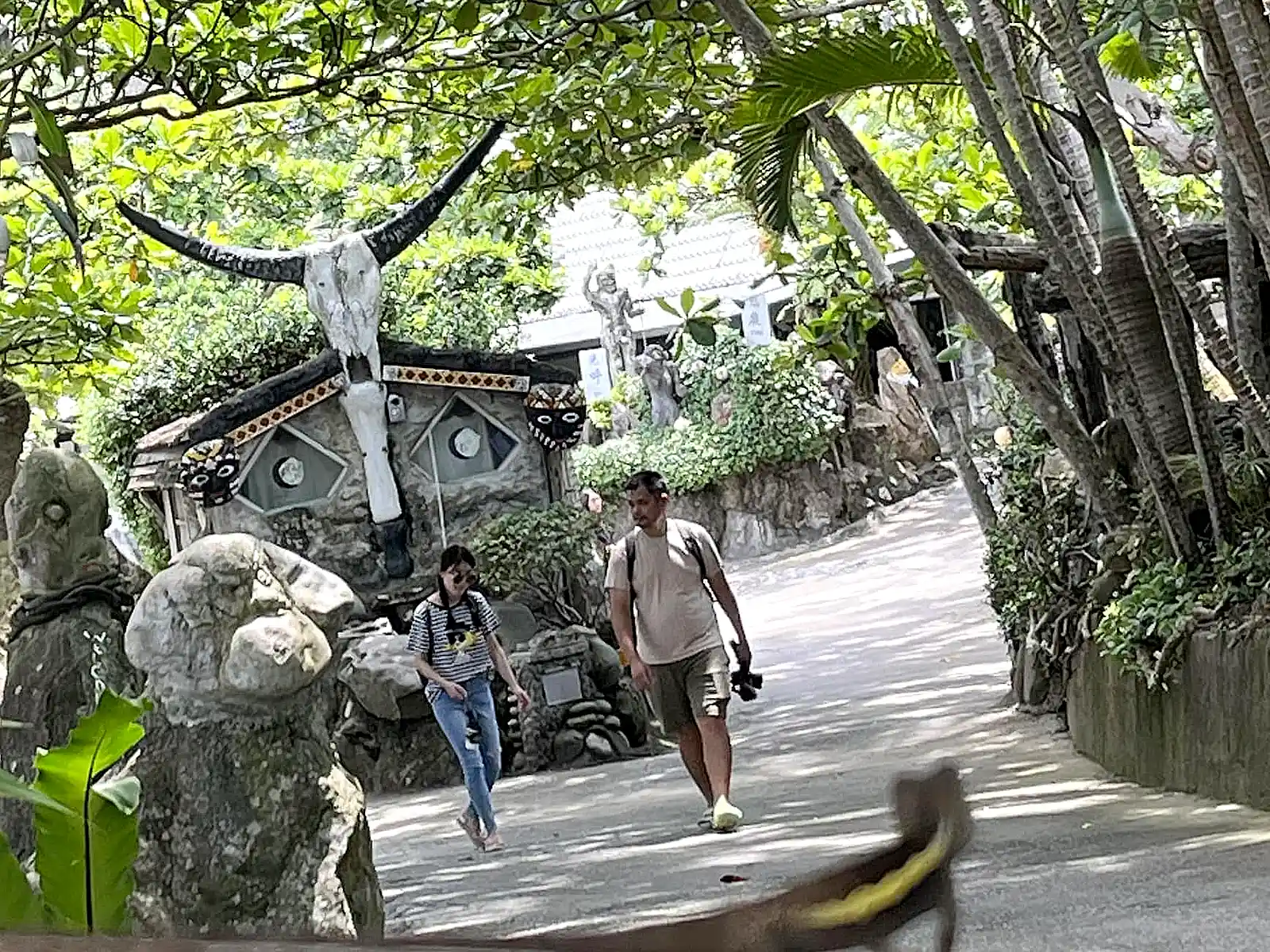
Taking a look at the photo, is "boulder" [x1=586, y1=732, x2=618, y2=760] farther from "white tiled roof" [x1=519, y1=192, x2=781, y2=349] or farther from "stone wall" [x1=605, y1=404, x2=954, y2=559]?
"white tiled roof" [x1=519, y1=192, x2=781, y2=349]

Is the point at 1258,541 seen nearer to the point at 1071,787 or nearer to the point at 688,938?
the point at 1071,787

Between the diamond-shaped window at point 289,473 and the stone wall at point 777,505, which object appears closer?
the diamond-shaped window at point 289,473

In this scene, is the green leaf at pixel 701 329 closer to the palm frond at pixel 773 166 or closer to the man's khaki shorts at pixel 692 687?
the palm frond at pixel 773 166

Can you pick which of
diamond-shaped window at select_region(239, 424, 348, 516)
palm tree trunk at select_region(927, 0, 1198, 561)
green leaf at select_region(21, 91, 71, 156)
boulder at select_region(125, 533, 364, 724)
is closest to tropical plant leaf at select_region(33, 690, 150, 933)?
green leaf at select_region(21, 91, 71, 156)

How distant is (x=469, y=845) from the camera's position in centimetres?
969

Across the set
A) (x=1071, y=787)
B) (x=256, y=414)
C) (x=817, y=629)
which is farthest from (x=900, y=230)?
(x=817, y=629)

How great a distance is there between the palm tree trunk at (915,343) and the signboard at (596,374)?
1615 cm

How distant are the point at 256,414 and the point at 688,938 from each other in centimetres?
1434

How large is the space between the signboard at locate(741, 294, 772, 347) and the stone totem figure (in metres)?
20.9

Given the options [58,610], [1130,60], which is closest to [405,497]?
[1130,60]

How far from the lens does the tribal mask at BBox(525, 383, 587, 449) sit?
1530 centimetres

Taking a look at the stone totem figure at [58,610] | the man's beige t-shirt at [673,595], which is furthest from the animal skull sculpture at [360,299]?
the stone totem figure at [58,610]

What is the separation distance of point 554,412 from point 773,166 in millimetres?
6431

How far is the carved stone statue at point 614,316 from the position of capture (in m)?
28.3
